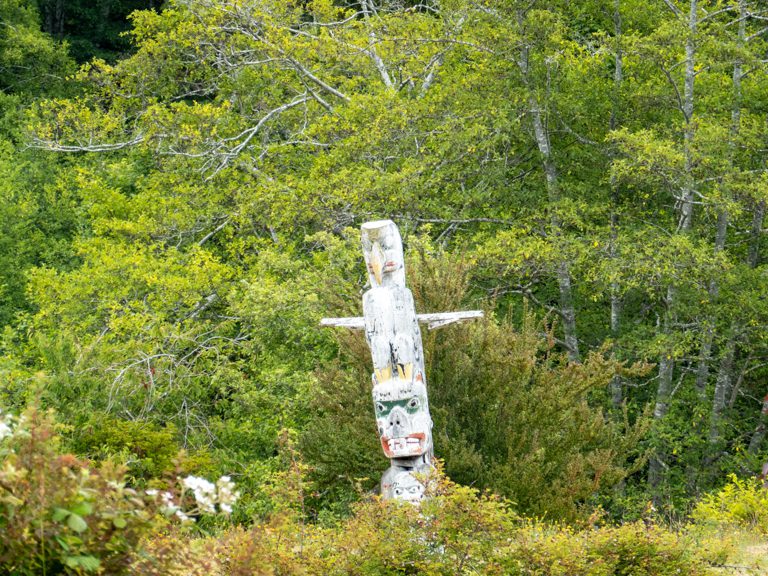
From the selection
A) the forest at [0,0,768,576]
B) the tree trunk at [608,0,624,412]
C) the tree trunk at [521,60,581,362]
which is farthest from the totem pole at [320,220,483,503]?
the tree trunk at [608,0,624,412]

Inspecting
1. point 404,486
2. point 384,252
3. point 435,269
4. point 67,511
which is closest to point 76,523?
point 67,511

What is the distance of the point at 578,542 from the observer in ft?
28.8

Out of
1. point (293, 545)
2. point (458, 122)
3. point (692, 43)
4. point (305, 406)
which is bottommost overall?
point (305, 406)

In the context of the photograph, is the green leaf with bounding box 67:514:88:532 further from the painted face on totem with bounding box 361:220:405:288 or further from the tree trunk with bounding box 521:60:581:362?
the tree trunk with bounding box 521:60:581:362

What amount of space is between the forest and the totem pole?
771 millimetres

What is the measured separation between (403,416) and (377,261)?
5.08 feet

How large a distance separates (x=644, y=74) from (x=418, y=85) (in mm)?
5544

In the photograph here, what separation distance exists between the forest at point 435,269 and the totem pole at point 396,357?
771 millimetres

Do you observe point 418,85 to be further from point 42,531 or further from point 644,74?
point 42,531

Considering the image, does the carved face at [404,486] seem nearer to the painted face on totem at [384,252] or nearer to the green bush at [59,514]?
the painted face on totem at [384,252]

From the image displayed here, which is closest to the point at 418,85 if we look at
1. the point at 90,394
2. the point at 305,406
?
the point at 305,406

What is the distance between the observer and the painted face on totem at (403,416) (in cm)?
1160

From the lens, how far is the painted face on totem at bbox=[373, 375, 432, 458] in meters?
11.6

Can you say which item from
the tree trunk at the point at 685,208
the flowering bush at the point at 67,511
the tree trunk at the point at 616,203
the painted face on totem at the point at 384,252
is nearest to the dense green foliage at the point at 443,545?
the flowering bush at the point at 67,511
